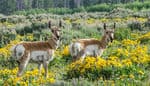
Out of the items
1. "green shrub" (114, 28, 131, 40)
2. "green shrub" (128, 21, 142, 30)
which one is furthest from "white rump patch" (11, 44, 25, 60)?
"green shrub" (128, 21, 142, 30)

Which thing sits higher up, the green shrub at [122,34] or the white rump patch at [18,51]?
the white rump patch at [18,51]

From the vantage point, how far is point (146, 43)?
17938mm

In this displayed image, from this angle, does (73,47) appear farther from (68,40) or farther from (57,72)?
(68,40)

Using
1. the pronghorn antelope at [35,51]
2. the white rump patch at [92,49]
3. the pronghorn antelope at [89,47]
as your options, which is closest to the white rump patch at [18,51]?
the pronghorn antelope at [35,51]

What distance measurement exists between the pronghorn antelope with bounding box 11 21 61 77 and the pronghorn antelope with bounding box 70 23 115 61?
691mm

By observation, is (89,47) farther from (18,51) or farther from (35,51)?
(18,51)

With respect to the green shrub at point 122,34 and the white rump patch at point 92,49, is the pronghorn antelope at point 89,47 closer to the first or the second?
the white rump patch at point 92,49

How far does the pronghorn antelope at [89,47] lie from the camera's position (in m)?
13.4

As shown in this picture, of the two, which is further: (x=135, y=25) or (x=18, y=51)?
(x=135, y=25)

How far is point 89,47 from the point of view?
13562 millimetres

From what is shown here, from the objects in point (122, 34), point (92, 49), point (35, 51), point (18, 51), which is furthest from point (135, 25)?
point (18, 51)

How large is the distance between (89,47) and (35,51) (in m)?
1.71

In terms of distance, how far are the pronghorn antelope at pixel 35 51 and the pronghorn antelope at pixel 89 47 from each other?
69 centimetres

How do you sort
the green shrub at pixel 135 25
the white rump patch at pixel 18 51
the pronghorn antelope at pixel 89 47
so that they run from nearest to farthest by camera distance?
the white rump patch at pixel 18 51
the pronghorn antelope at pixel 89 47
the green shrub at pixel 135 25
